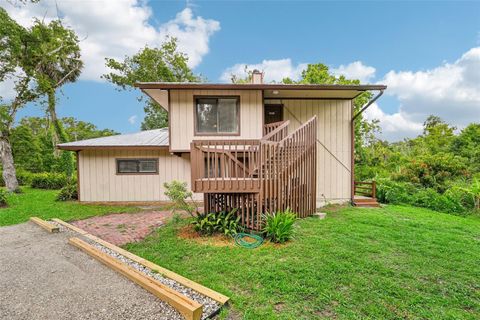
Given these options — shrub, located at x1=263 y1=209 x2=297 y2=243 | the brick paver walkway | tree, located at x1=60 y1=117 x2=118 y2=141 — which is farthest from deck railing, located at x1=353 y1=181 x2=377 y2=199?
tree, located at x1=60 y1=117 x2=118 y2=141

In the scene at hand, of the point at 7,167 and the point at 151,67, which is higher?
the point at 151,67

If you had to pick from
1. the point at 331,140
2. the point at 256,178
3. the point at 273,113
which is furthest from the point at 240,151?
the point at 331,140

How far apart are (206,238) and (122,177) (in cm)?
581

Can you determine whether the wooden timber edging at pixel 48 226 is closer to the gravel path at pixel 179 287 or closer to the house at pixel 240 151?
the gravel path at pixel 179 287

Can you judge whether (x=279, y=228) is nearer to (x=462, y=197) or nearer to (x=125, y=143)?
(x=125, y=143)

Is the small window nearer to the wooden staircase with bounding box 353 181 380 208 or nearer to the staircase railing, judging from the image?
the staircase railing

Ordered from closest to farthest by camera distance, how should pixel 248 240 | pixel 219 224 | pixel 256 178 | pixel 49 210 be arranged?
pixel 248 240
pixel 219 224
pixel 256 178
pixel 49 210

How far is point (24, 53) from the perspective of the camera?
11.6m

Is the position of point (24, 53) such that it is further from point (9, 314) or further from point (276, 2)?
point (9, 314)

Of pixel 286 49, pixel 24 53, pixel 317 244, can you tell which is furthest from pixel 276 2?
pixel 24 53

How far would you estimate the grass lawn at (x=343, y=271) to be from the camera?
2.54 meters

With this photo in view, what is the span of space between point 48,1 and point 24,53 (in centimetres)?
303

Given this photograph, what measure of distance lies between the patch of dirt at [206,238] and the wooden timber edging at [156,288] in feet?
4.75

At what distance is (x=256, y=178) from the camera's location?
5172mm
